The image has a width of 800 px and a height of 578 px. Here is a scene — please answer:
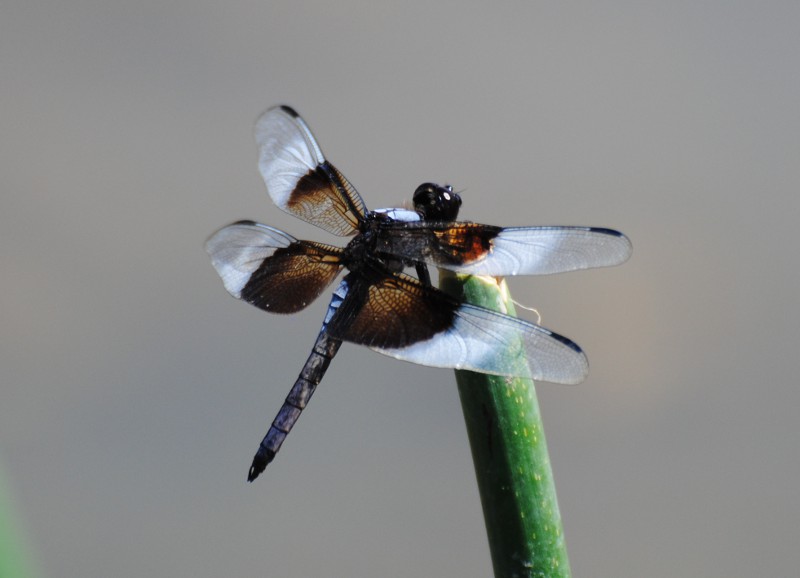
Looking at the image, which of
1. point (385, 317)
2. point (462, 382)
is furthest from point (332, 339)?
point (462, 382)

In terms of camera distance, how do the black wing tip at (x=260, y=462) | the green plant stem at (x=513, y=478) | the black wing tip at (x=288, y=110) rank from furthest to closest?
the black wing tip at (x=288, y=110), the black wing tip at (x=260, y=462), the green plant stem at (x=513, y=478)

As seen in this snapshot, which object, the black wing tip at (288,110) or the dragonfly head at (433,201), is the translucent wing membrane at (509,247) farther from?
the black wing tip at (288,110)

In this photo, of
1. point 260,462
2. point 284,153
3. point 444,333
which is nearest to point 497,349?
point 444,333

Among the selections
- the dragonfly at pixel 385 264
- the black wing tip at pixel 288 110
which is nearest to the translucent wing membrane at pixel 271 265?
the dragonfly at pixel 385 264

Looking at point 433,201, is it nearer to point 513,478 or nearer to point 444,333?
point 444,333

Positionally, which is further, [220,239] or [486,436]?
[220,239]

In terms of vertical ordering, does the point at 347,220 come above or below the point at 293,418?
above

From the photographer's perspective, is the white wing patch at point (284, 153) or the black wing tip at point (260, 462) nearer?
the black wing tip at point (260, 462)

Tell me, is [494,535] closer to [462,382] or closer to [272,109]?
[462,382]

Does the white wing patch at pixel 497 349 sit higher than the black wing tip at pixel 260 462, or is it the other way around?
the white wing patch at pixel 497 349
